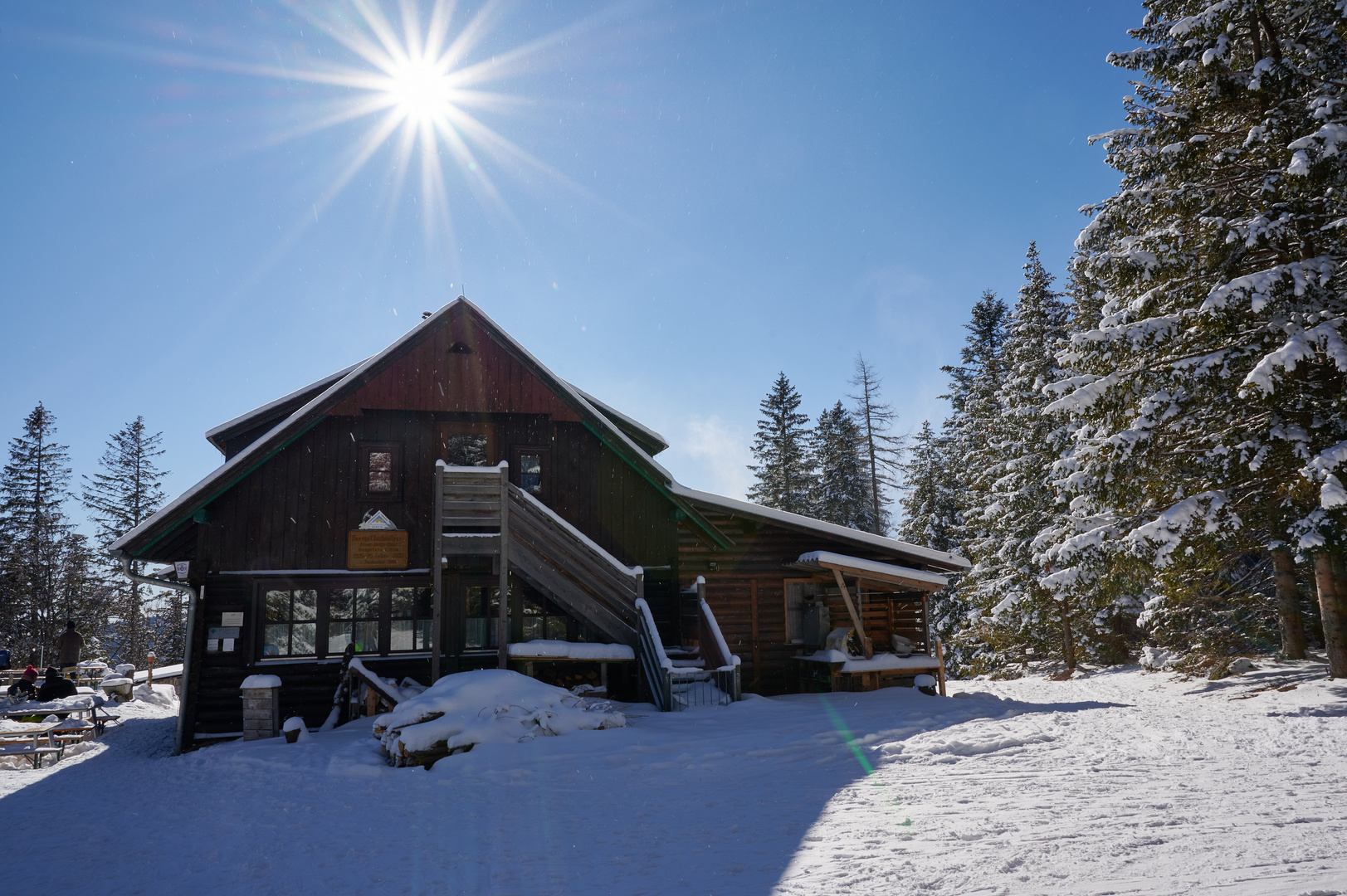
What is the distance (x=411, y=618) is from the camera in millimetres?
15742

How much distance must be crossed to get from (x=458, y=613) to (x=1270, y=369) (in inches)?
571

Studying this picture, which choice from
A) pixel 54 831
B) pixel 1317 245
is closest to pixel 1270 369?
pixel 1317 245

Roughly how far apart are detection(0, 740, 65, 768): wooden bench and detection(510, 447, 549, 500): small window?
9825mm

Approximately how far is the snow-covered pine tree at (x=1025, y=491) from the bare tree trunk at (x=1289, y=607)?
20.5 ft

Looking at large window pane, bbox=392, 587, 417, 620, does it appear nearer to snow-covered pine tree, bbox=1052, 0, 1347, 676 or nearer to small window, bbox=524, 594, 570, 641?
small window, bbox=524, 594, 570, 641

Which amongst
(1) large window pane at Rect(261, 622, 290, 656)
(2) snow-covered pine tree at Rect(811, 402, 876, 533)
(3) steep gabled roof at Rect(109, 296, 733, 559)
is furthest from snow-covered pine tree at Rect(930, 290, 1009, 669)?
(1) large window pane at Rect(261, 622, 290, 656)

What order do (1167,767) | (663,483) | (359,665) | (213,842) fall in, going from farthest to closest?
(663,483) → (359,665) → (1167,767) → (213,842)

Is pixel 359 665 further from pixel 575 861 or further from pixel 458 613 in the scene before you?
pixel 575 861

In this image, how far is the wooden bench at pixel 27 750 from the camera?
543 inches

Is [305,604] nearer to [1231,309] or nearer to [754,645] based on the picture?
[754,645]

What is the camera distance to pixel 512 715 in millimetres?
10469

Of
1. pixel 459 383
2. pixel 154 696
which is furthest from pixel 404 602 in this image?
pixel 154 696

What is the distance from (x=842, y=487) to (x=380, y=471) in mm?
29495

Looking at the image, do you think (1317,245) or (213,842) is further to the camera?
(1317,245)
